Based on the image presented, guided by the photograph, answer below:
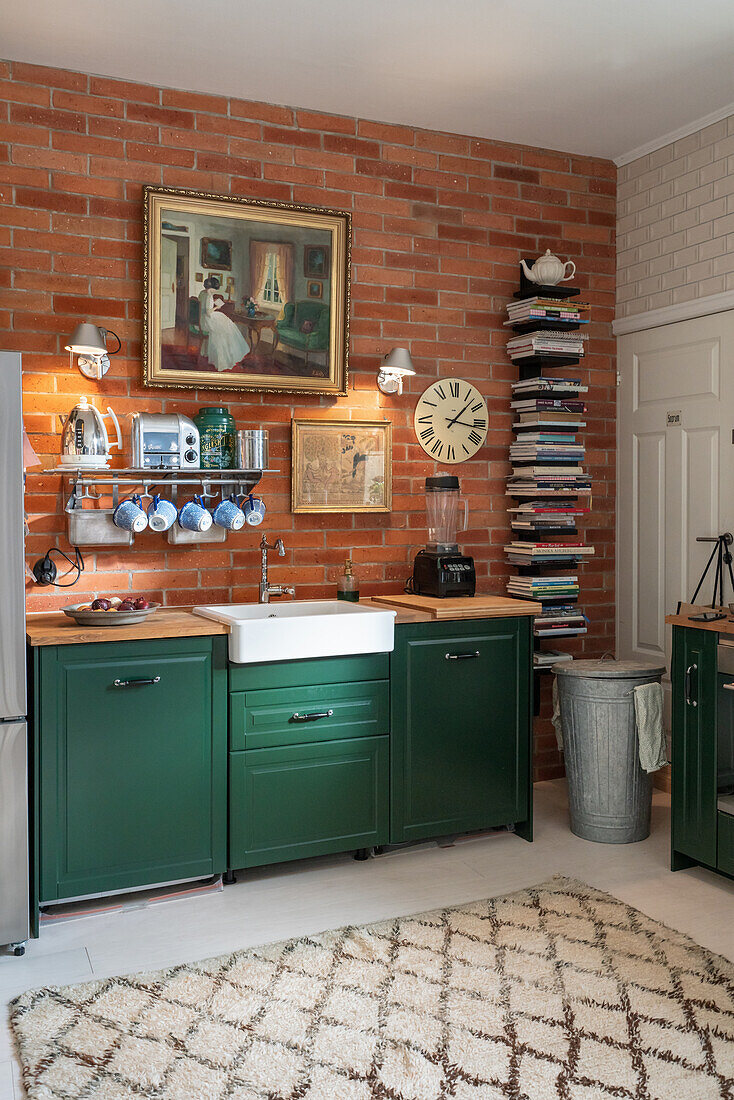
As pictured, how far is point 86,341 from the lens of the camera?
3230mm

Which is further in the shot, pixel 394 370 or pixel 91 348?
pixel 394 370

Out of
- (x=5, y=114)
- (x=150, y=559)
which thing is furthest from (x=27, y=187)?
(x=150, y=559)

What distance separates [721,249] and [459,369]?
47.1 inches

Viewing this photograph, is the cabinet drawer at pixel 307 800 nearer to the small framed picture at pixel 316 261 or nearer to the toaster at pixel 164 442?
the toaster at pixel 164 442

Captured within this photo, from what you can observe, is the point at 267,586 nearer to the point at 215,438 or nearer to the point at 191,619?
the point at 191,619

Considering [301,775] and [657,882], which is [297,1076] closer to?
[301,775]

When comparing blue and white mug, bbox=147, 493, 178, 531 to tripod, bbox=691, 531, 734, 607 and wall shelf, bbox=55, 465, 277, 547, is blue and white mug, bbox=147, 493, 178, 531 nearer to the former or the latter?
wall shelf, bbox=55, 465, 277, 547

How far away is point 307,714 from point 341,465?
3.72ft

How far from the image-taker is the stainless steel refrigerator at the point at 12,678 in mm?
2688

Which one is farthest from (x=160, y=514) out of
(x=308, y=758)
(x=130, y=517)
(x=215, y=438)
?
(x=308, y=758)

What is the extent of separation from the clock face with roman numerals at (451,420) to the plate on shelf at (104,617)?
1572 millimetres

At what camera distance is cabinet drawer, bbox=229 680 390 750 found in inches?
124

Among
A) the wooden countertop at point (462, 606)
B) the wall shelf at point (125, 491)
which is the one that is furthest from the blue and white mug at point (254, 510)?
the wooden countertop at point (462, 606)

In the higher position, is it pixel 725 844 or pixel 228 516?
pixel 228 516
